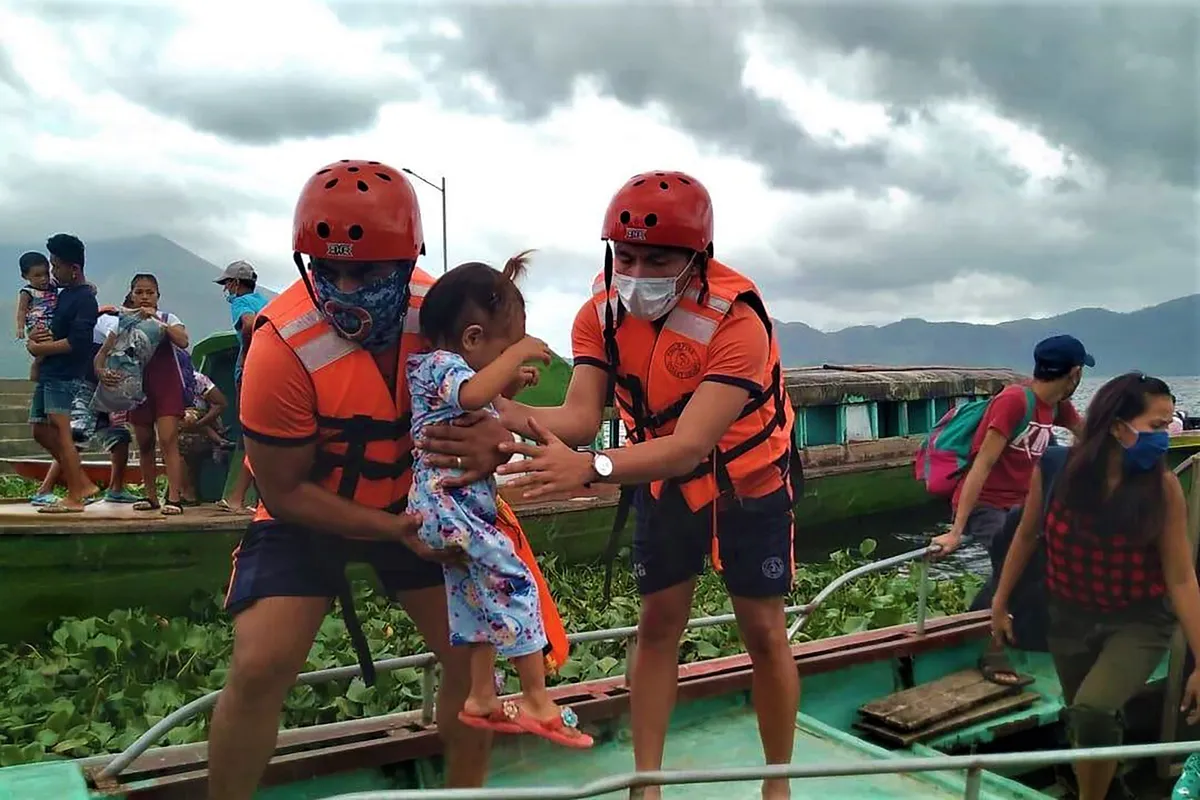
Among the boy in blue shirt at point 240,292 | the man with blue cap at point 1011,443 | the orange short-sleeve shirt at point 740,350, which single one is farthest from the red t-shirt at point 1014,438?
the boy in blue shirt at point 240,292

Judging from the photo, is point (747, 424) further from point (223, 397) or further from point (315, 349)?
point (223, 397)

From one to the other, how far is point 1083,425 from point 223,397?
557 centimetres

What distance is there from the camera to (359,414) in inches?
94.1

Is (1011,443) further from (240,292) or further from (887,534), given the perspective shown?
(887,534)

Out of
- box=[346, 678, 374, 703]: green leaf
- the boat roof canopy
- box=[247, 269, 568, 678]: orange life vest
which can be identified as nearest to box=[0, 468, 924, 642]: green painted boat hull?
box=[346, 678, 374, 703]: green leaf

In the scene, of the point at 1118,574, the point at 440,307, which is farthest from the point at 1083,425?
the point at 440,307

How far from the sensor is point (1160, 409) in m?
3.28

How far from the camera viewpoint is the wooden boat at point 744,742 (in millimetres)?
2711

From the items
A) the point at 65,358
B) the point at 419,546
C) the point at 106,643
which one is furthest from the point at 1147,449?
the point at 65,358

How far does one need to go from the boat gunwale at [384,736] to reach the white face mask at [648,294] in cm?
152

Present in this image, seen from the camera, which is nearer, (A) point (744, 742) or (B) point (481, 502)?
(B) point (481, 502)

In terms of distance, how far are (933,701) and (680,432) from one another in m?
2.47

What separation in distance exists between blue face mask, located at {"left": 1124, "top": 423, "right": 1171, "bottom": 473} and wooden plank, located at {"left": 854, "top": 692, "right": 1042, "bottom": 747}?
4.51ft

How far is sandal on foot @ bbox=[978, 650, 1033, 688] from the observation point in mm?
4395
